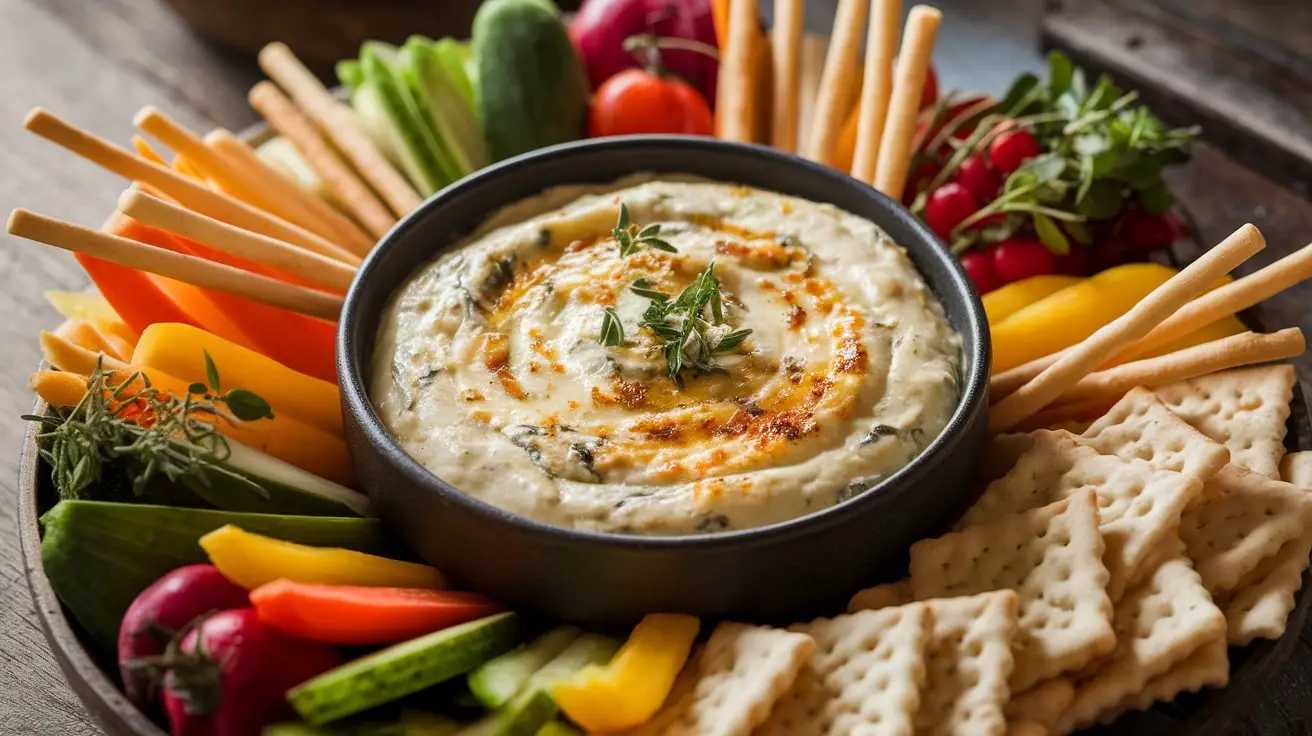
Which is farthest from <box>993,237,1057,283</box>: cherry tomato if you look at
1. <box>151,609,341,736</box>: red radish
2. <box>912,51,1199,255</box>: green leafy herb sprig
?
<box>151,609,341,736</box>: red radish

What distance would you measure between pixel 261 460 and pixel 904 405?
1.33m

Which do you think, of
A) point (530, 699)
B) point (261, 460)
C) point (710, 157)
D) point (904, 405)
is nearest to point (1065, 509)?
point (904, 405)

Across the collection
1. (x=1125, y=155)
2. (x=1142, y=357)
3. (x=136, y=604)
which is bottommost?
(x=1142, y=357)

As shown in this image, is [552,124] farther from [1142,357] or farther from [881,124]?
[1142,357]

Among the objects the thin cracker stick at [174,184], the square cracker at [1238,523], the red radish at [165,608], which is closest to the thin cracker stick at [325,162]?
the thin cracker stick at [174,184]

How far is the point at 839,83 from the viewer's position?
3.54 metres

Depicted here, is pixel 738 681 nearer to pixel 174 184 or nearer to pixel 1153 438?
pixel 1153 438

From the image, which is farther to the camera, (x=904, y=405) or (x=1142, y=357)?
(x=1142, y=357)

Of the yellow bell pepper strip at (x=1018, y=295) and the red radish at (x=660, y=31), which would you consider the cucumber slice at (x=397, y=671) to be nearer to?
the yellow bell pepper strip at (x=1018, y=295)

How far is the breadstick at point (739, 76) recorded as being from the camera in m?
3.73

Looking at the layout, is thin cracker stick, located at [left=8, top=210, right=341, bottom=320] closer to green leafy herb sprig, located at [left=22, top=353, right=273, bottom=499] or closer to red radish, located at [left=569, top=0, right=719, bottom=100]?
green leafy herb sprig, located at [left=22, top=353, right=273, bottom=499]

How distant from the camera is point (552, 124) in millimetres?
3875

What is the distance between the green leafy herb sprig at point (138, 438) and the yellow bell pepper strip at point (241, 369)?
77 mm

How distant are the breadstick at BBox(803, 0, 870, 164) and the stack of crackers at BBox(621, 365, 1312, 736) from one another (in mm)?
1185
